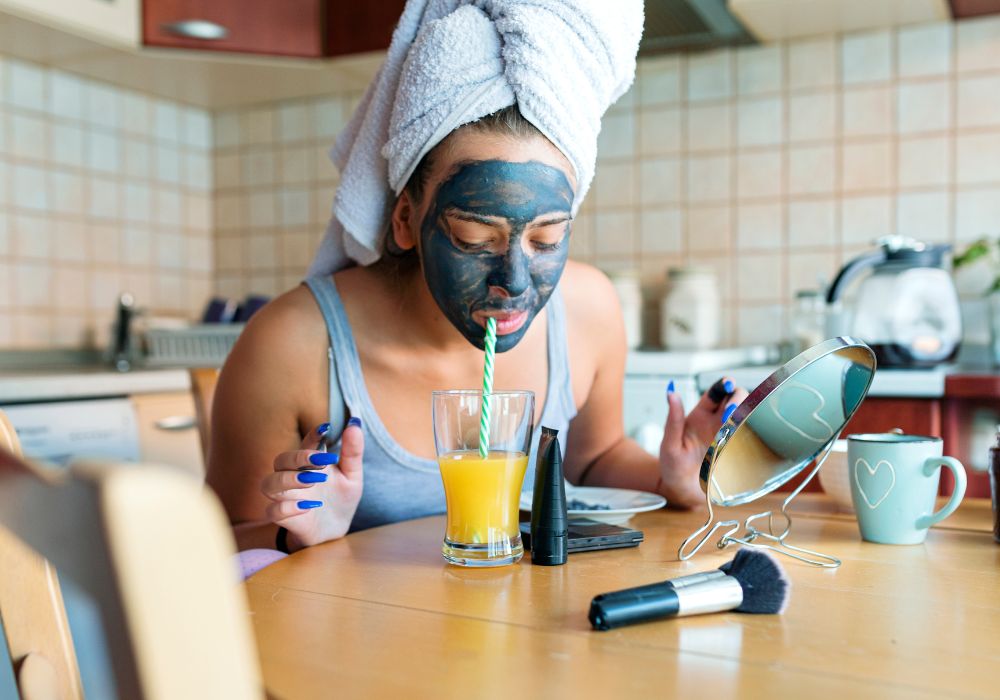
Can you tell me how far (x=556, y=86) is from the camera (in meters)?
1.00

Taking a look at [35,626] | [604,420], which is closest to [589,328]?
[604,420]

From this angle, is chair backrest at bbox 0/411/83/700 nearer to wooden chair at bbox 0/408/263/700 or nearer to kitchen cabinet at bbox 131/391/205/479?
wooden chair at bbox 0/408/263/700

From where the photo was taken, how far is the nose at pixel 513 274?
3.35 ft

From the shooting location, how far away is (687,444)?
1.04 metres

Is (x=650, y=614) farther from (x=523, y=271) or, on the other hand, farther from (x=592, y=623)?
(x=523, y=271)

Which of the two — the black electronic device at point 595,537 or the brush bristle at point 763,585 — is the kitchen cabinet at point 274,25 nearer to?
the black electronic device at point 595,537

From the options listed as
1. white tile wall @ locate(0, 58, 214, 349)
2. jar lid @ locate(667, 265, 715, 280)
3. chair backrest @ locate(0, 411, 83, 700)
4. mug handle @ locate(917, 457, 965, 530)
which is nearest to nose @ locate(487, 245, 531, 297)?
mug handle @ locate(917, 457, 965, 530)

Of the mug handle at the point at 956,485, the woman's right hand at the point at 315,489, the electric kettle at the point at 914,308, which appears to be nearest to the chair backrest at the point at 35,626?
the woman's right hand at the point at 315,489

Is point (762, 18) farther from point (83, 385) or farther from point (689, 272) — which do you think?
point (83, 385)

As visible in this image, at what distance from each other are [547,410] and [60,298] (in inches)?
75.4

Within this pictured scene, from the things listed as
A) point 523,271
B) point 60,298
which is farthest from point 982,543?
point 60,298

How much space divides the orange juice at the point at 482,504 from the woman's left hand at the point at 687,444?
0.26m

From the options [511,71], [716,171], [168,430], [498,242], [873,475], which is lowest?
[168,430]

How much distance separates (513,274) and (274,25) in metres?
1.79
